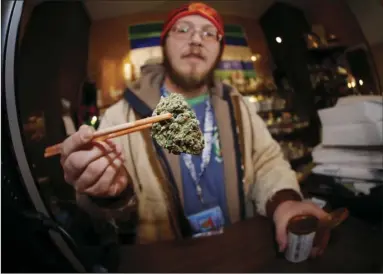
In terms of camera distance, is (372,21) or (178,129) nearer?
(178,129)

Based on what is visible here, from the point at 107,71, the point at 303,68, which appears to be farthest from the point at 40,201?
the point at 303,68

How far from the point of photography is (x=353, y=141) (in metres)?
0.64

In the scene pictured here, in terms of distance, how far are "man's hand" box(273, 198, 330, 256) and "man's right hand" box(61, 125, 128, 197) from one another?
9.0 inches

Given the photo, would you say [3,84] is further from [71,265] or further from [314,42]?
[314,42]

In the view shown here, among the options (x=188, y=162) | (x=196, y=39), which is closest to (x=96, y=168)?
(x=188, y=162)

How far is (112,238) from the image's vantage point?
62 centimetres

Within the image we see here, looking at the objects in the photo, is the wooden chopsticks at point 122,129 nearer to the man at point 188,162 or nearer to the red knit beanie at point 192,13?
the man at point 188,162

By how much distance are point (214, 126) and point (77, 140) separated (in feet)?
0.63

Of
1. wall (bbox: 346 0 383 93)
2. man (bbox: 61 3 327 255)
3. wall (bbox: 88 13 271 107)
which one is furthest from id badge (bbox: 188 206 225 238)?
wall (bbox: 346 0 383 93)

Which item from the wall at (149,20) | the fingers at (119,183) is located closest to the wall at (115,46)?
the wall at (149,20)

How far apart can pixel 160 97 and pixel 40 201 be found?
244 millimetres

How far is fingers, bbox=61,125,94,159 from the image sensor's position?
575 millimetres

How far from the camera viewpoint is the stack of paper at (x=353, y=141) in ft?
2.07

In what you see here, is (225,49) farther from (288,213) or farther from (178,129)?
(288,213)
